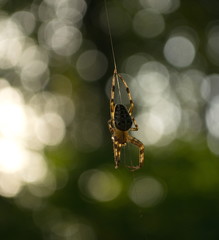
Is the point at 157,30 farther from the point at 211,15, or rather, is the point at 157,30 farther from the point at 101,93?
the point at 101,93

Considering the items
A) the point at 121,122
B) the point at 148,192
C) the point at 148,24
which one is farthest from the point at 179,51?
the point at 121,122

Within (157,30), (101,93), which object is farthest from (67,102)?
(101,93)

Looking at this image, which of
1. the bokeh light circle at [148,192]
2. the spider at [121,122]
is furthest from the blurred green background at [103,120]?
the spider at [121,122]

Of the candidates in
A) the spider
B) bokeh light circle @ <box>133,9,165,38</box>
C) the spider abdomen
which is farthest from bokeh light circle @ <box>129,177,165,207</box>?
bokeh light circle @ <box>133,9,165,38</box>

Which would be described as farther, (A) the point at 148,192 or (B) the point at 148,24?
(B) the point at 148,24

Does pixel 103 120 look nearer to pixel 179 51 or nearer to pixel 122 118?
pixel 122 118

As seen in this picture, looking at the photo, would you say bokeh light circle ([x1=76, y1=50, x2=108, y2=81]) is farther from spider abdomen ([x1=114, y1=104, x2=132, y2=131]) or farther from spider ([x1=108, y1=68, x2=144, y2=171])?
spider abdomen ([x1=114, y1=104, x2=132, y2=131])
